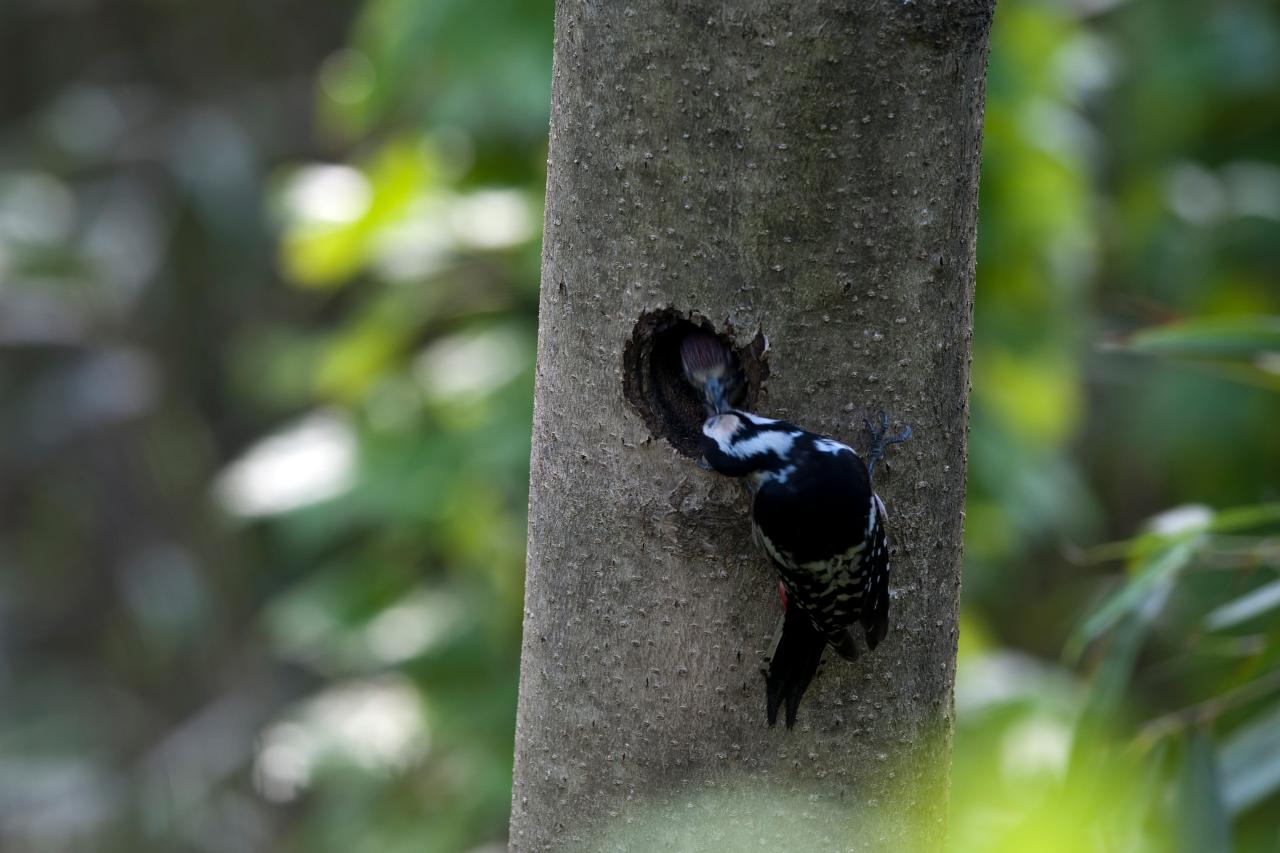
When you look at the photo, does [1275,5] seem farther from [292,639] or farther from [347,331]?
[292,639]

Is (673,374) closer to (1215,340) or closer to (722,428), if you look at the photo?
(722,428)

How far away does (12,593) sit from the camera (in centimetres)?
745

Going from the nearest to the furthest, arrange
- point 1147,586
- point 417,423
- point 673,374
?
point 673,374 < point 1147,586 < point 417,423

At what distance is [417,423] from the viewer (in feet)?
11.6

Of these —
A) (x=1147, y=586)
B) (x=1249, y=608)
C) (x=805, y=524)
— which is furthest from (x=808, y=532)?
(x=1249, y=608)

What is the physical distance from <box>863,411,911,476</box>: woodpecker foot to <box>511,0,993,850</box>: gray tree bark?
0.5 inches

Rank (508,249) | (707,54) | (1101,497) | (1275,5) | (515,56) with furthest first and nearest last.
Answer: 1. (1101,497)
2. (1275,5)
3. (508,249)
4. (515,56)
5. (707,54)

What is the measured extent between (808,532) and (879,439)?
4.7 inches

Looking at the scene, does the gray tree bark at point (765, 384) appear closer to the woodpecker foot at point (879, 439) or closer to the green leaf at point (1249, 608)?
the woodpecker foot at point (879, 439)

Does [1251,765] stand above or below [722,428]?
below

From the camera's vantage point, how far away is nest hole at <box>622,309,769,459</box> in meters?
1.27

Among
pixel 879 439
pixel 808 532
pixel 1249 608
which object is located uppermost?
pixel 879 439

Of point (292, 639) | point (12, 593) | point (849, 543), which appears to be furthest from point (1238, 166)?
point (12, 593)

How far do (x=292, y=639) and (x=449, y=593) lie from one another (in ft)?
1.67
